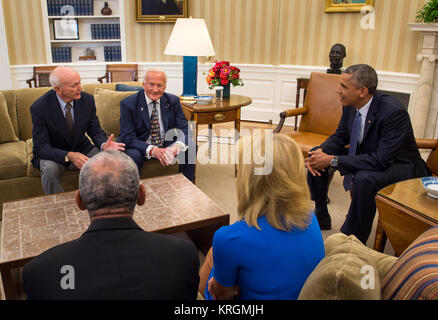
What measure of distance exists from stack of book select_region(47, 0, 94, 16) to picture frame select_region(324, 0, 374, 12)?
3.65 m

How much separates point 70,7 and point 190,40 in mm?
3291

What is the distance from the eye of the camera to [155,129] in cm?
333

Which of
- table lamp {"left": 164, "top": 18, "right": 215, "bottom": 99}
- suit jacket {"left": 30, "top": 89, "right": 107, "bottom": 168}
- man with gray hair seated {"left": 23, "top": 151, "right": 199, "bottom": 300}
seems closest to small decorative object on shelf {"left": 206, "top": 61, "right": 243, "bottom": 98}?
table lamp {"left": 164, "top": 18, "right": 215, "bottom": 99}

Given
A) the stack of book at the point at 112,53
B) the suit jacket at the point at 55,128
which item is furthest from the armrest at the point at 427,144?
the stack of book at the point at 112,53

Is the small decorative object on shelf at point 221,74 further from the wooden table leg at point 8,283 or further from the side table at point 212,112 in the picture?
the wooden table leg at point 8,283

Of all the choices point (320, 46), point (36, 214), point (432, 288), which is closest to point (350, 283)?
point (432, 288)

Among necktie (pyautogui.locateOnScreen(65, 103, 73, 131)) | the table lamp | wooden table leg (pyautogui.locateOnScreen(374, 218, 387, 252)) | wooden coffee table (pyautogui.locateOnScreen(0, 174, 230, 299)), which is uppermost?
the table lamp

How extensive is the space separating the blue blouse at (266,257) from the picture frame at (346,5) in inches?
196

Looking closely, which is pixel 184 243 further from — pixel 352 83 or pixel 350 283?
pixel 352 83

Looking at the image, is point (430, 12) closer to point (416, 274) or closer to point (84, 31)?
point (416, 274)

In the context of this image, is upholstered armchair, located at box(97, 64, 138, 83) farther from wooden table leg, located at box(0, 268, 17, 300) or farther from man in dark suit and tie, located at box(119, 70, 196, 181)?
wooden table leg, located at box(0, 268, 17, 300)

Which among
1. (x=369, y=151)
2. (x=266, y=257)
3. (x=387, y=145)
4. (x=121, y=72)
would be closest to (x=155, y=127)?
(x=369, y=151)

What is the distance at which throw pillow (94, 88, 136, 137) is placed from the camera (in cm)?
353

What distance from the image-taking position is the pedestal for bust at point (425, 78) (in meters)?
4.70
